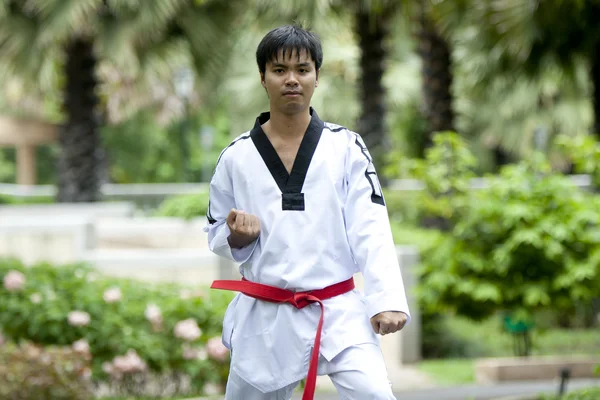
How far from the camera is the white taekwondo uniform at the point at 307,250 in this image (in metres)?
3.37

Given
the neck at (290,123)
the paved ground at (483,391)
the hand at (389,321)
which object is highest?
the neck at (290,123)

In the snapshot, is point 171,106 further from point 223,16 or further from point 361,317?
point 361,317

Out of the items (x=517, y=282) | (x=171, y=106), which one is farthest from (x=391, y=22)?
(x=171, y=106)

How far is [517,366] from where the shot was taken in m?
9.67

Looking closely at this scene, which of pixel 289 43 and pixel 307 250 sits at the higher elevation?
pixel 289 43

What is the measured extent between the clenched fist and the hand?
480 millimetres

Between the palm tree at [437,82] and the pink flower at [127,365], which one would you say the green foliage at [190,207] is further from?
the pink flower at [127,365]

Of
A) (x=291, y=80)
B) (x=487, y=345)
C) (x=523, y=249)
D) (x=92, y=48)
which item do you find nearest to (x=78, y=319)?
(x=523, y=249)

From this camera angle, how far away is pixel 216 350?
7840 millimetres

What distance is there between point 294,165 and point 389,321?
0.61 m

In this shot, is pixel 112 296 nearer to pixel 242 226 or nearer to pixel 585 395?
pixel 585 395

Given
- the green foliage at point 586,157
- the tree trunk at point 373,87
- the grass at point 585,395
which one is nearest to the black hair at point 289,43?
the grass at point 585,395

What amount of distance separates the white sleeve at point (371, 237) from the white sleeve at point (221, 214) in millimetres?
363

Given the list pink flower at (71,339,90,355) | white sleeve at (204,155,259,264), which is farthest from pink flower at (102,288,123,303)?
white sleeve at (204,155,259,264)
